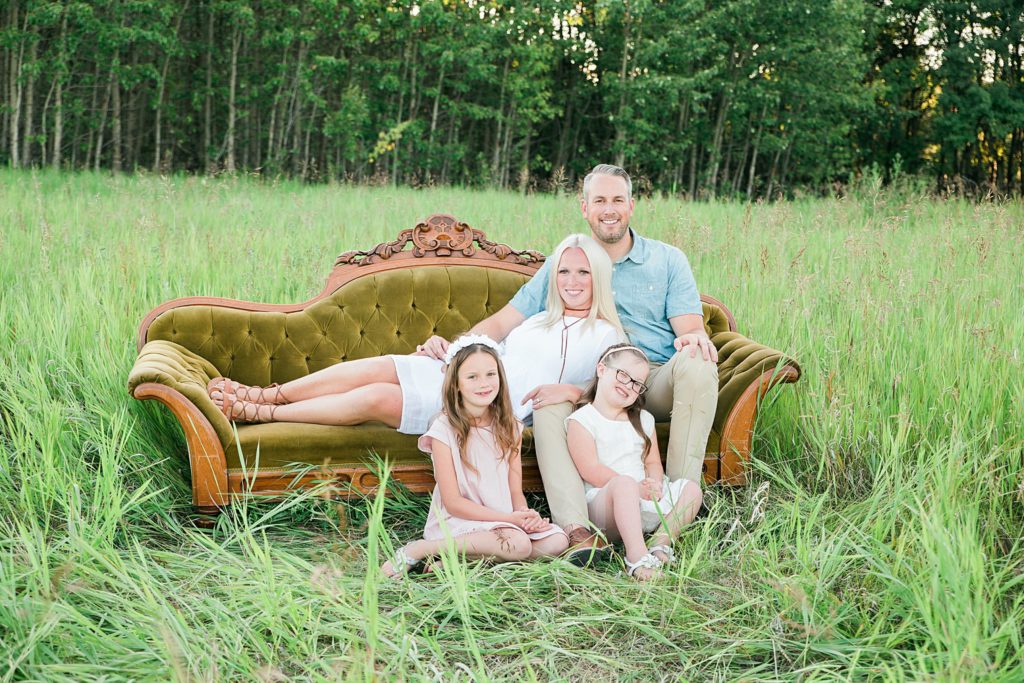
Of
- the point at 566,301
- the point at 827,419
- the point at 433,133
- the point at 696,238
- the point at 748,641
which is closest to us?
the point at 748,641

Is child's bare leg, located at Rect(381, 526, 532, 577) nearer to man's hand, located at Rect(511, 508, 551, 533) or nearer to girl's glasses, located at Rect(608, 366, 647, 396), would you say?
man's hand, located at Rect(511, 508, 551, 533)

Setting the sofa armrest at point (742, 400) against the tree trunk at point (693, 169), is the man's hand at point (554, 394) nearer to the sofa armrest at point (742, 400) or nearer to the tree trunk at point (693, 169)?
the sofa armrest at point (742, 400)

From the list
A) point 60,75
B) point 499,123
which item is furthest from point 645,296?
point 499,123

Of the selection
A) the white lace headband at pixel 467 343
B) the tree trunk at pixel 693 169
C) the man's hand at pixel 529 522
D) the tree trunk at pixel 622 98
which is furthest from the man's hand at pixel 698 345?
the tree trunk at pixel 693 169

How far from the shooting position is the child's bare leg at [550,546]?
2809mm

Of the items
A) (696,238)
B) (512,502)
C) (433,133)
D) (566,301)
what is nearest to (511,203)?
(696,238)

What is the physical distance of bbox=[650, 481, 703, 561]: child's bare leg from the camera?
2767 mm

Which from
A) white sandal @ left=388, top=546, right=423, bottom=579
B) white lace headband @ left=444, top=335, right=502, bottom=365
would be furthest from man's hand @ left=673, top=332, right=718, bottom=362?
white sandal @ left=388, top=546, right=423, bottom=579

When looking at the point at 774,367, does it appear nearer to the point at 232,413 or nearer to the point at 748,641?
the point at 748,641

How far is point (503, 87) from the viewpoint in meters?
17.0

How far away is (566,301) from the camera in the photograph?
3.46 meters

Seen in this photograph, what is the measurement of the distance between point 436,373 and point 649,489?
101 cm

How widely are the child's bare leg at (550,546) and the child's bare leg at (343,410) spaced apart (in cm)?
82

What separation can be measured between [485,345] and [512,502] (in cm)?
57
